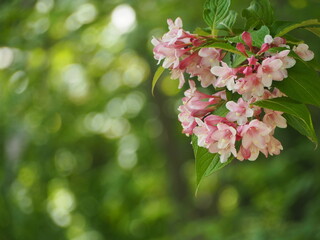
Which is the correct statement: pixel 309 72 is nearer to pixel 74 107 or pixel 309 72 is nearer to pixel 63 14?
pixel 63 14

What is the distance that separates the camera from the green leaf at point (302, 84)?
107 centimetres

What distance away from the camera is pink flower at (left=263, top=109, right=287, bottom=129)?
3.68 ft

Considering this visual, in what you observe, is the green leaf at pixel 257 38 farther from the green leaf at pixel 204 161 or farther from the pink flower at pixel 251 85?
the green leaf at pixel 204 161

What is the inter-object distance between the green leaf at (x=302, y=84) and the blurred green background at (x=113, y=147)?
1.88 meters

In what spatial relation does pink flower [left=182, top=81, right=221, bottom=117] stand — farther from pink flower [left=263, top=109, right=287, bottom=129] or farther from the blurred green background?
the blurred green background

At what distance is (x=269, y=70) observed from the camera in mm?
1034

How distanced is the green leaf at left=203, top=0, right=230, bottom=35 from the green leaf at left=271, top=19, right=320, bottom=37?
0.39 feet

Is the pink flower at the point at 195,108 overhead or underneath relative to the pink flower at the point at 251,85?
underneath

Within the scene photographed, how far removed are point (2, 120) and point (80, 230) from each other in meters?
3.54

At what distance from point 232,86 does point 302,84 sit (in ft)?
0.49

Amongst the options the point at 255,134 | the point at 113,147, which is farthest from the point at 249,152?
the point at 113,147

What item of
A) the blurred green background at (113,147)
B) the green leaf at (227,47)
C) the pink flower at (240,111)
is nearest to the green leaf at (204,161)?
the pink flower at (240,111)

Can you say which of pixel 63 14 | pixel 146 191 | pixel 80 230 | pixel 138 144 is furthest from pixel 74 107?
pixel 63 14

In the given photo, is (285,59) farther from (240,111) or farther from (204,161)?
(204,161)
